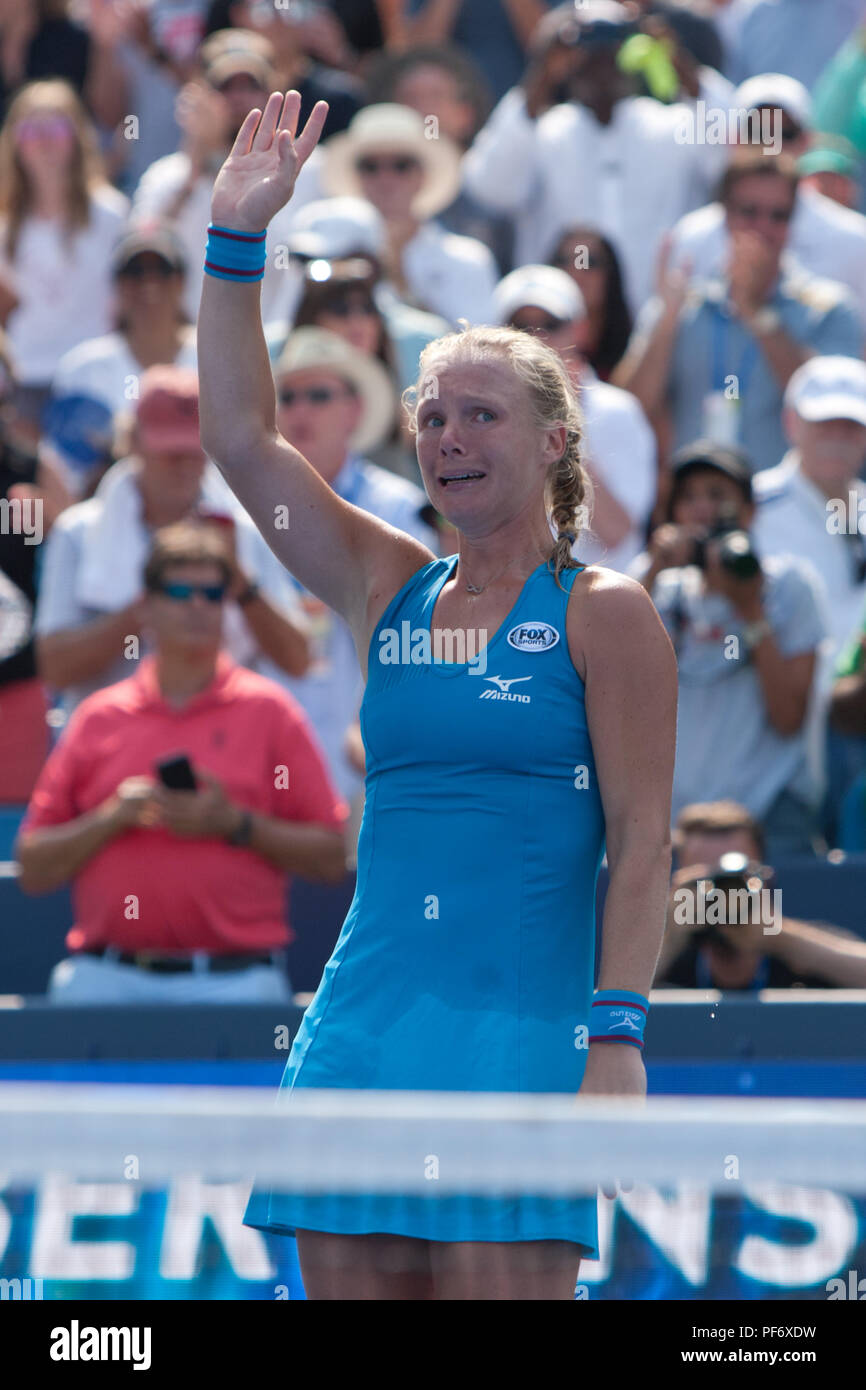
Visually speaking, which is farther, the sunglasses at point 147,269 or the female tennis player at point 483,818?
the sunglasses at point 147,269

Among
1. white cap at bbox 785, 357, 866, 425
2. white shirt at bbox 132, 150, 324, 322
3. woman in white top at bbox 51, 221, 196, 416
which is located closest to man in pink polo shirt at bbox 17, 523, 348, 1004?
woman in white top at bbox 51, 221, 196, 416

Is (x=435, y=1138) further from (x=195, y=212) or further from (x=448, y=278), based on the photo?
(x=195, y=212)

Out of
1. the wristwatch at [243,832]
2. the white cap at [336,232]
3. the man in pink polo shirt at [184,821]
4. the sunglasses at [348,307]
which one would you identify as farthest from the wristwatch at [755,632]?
the white cap at [336,232]

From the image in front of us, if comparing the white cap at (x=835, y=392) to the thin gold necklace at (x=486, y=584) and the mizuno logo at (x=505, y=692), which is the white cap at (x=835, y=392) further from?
the mizuno logo at (x=505, y=692)

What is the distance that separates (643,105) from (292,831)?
386 centimetres

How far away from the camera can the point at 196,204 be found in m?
7.57

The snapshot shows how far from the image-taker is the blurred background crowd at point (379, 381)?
498 centimetres

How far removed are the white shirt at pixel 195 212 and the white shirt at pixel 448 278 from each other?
1.67ft

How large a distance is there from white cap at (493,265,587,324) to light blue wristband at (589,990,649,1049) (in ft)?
14.4

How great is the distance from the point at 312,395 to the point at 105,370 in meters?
1.34

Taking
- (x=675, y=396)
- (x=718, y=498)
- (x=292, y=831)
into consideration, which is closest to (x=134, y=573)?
(x=292, y=831)

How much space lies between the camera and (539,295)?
6473 mm

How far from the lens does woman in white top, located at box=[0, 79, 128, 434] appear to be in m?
7.57

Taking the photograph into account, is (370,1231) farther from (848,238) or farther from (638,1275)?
(848,238)
